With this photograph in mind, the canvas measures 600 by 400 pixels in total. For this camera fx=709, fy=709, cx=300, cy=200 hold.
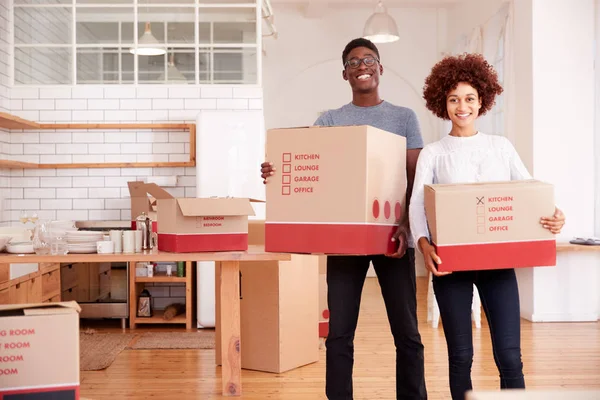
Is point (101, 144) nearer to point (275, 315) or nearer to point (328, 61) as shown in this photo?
point (275, 315)

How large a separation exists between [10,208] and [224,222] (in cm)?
289

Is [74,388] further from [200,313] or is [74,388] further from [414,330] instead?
[200,313]

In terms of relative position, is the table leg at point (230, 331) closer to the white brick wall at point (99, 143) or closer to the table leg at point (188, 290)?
the table leg at point (188, 290)

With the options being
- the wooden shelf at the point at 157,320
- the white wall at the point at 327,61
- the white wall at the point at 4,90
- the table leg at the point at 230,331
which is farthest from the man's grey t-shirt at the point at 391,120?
the white wall at the point at 327,61

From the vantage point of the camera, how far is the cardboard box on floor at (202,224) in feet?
10.7

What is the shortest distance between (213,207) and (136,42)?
274cm

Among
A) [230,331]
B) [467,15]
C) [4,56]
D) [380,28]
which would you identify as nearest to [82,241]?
[230,331]

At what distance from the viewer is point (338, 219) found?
7.55ft

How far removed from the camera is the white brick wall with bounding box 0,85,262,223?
554 cm

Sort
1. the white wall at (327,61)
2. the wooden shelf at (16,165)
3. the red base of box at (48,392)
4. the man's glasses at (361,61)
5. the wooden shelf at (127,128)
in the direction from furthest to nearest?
the white wall at (327,61)
the wooden shelf at (127,128)
the wooden shelf at (16,165)
the man's glasses at (361,61)
the red base of box at (48,392)

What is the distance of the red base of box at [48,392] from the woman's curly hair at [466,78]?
4.89 ft

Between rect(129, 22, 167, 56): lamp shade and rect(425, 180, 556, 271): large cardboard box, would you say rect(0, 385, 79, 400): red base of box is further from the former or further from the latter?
rect(129, 22, 167, 56): lamp shade

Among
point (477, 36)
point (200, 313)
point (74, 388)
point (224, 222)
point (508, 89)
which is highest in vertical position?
point (477, 36)

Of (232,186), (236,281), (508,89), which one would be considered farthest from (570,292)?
(236,281)
